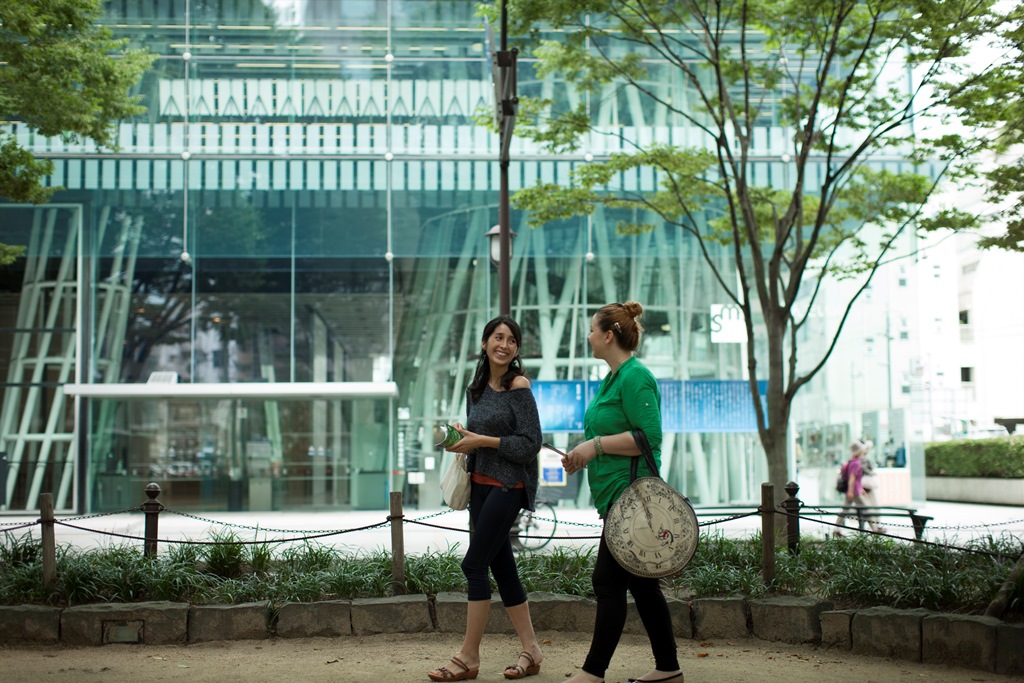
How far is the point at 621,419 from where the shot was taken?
5074 mm

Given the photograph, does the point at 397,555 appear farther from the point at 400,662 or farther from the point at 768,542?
the point at 768,542

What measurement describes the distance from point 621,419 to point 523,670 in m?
1.58

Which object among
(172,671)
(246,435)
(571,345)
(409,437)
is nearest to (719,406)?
(571,345)

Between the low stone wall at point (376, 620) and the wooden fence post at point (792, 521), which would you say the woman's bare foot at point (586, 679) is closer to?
the low stone wall at point (376, 620)

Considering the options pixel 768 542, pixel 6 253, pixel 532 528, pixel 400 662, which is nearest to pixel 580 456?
pixel 400 662

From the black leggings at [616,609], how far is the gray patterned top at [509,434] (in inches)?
25.7

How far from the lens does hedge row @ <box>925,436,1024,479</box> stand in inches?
930

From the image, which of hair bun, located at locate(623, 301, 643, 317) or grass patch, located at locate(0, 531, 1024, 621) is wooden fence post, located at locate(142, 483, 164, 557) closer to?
grass patch, located at locate(0, 531, 1024, 621)

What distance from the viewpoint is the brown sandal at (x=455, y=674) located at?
5559mm

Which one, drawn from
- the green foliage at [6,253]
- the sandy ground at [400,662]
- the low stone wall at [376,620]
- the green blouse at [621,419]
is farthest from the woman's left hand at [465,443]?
the green foliage at [6,253]

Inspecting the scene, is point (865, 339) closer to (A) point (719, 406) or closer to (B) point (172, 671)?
(A) point (719, 406)

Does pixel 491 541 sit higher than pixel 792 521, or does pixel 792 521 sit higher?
pixel 491 541

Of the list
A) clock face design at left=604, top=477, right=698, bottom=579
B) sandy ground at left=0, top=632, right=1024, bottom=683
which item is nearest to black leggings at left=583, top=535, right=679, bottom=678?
clock face design at left=604, top=477, right=698, bottom=579

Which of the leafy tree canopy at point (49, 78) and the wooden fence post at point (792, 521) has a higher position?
the leafy tree canopy at point (49, 78)
